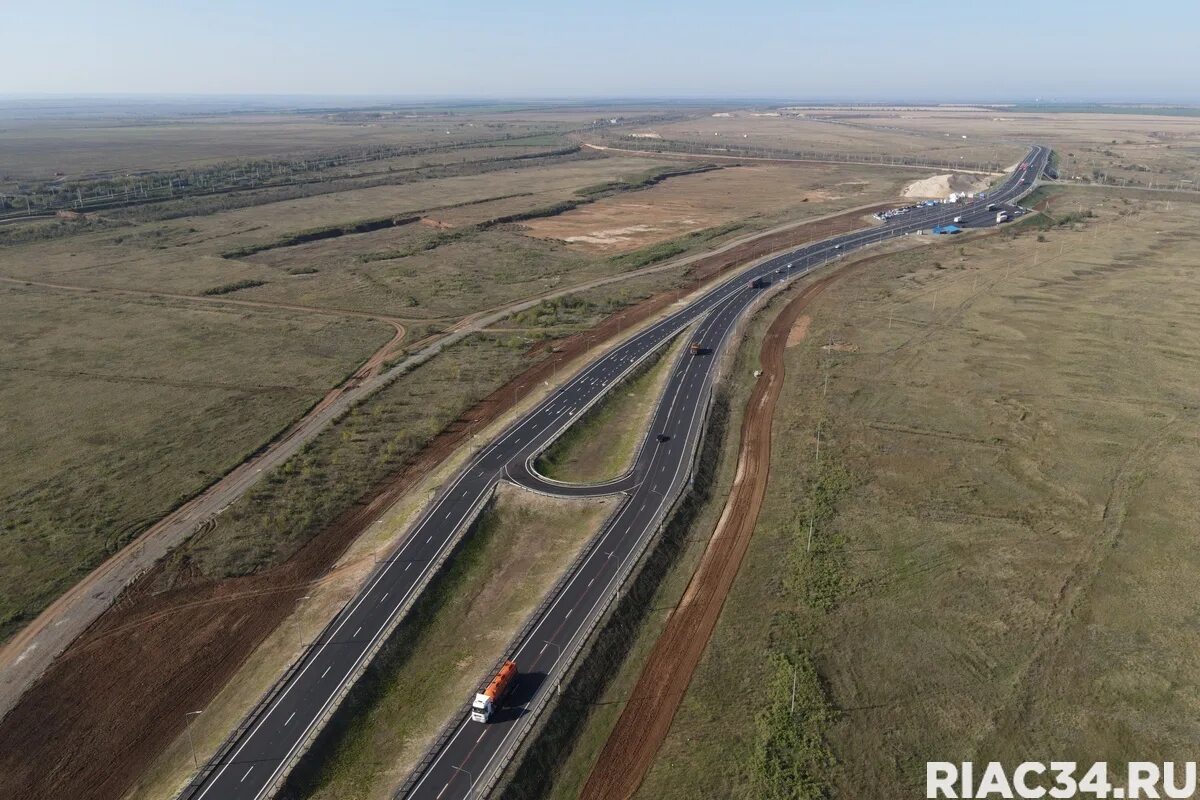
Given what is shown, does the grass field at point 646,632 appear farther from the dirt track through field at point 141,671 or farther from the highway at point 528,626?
the dirt track through field at point 141,671

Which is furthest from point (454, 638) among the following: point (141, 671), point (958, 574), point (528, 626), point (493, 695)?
point (958, 574)

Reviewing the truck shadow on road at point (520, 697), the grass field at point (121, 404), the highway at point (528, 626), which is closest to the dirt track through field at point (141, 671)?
the highway at point (528, 626)

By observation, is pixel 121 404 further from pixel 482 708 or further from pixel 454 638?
pixel 482 708

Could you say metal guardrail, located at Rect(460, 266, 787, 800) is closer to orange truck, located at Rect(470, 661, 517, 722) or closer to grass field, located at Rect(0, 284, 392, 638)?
orange truck, located at Rect(470, 661, 517, 722)

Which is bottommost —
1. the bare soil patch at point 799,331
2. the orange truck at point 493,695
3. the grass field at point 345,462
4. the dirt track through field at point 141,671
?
the dirt track through field at point 141,671

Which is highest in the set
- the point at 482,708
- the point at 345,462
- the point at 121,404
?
the point at 121,404

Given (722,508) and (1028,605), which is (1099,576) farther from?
(722,508)
